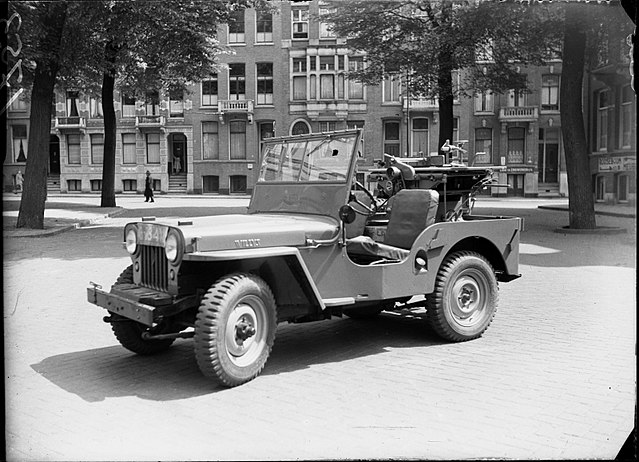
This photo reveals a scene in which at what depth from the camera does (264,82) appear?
11.5m

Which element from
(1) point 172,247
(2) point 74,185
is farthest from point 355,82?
(2) point 74,185

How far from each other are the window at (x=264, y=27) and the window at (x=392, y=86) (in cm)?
529

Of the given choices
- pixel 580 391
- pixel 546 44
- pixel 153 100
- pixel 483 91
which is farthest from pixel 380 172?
pixel 153 100

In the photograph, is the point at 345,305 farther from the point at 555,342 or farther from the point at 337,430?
the point at 555,342

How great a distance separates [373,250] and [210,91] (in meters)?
10.5

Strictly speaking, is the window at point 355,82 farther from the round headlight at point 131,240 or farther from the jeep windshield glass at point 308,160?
the round headlight at point 131,240

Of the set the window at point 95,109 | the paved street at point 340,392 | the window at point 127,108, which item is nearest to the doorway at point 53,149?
the window at point 127,108

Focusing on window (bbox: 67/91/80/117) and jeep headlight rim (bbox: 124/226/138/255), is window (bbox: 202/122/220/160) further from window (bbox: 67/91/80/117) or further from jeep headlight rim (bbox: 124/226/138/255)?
window (bbox: 67/91/80/117)

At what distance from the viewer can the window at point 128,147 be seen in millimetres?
30266

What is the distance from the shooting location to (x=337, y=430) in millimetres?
4297

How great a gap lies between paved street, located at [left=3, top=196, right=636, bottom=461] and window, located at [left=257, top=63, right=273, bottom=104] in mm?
4330

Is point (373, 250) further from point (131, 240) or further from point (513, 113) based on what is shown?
point (513, 113)

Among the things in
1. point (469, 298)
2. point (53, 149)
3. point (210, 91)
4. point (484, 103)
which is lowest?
point (469, 298)

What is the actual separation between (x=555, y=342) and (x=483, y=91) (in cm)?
1439
